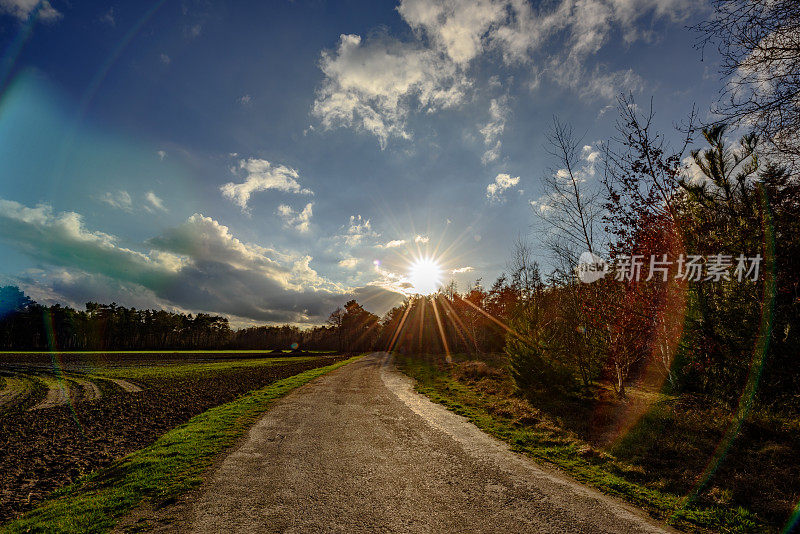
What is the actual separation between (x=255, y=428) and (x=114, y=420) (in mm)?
7306

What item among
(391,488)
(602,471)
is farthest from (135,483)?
(602,471)

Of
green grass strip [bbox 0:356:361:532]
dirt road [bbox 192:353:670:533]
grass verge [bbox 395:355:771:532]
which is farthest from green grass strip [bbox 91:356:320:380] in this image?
grass verge [bbox 395:355:771:532]

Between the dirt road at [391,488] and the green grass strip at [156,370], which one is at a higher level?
the dirt road at [391,488]

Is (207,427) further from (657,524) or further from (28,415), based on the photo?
(657,524)

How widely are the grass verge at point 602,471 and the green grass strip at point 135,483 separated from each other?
8.53 metres

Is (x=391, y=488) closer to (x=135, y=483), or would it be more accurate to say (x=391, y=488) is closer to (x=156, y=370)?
(x=135, y=483)

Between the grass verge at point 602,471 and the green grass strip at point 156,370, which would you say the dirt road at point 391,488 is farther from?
the green grass strip at point 156,370

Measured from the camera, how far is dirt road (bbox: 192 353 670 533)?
5.42m

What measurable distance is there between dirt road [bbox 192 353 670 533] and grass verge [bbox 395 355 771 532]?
0.53 metres

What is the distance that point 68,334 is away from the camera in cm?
10056

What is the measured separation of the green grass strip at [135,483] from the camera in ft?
18.5

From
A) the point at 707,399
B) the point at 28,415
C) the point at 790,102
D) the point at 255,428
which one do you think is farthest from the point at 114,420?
the point at 707,399

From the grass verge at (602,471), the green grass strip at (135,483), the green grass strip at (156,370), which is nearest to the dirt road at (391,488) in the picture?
the grass verge at (602,471)

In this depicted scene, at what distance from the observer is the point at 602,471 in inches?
306
